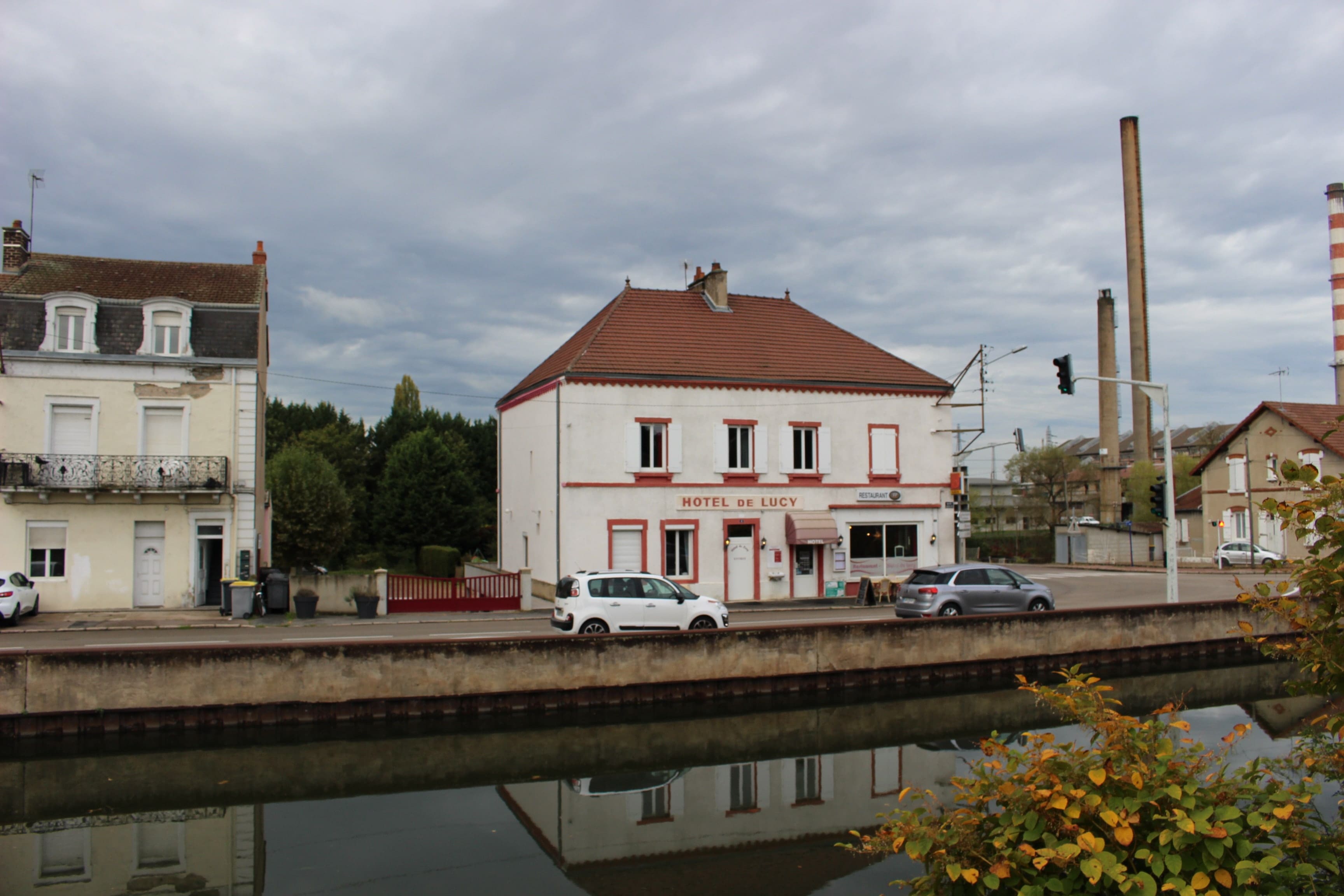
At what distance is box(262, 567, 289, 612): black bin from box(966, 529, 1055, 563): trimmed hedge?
38.1 metres

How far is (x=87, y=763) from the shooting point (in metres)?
14.8

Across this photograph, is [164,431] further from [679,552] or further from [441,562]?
[441,562]

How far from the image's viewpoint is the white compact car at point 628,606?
67.8 feet

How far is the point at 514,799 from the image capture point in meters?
13.4

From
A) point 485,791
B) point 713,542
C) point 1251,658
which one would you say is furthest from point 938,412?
point 485,791

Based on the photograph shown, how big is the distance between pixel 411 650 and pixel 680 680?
5.26 metres

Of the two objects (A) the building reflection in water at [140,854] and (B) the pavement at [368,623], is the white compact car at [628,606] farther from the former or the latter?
(A) the building reflection in water at [140,854]

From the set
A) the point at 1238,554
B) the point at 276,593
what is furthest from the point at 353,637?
the point at 1238,554

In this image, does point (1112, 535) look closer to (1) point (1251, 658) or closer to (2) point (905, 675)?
(1) point (1251, 658)

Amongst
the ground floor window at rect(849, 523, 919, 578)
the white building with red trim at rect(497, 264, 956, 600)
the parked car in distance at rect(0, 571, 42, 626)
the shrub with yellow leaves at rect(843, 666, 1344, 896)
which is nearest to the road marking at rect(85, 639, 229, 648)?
the parked car in distance at rect(0, 571, 42, 626)

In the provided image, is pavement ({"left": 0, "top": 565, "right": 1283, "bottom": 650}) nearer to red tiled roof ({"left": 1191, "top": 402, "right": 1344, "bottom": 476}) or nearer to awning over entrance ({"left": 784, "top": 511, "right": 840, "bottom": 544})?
awning over entrance ({"left": 784, "top": 511, "right": 840, "bottom": 544})

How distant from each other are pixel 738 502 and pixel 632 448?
4.02m

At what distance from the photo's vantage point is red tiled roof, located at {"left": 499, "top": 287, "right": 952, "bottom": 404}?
101 ft

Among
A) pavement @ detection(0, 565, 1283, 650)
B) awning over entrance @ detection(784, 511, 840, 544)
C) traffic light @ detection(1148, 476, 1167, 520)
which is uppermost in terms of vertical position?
traffic light @ detection(1148, 476, 1167, 520)
